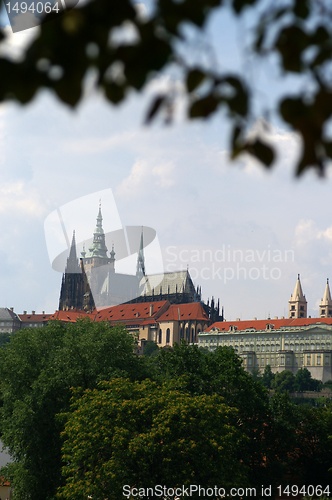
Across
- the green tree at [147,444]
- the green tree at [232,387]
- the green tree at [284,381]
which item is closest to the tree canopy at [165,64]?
the green tree at [147,444]

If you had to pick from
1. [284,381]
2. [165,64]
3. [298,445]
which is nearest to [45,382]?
[298,445]

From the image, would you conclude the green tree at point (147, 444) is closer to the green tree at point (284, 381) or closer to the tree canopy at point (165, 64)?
the tree canopy at point (165, 64)

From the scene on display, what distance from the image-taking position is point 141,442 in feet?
123

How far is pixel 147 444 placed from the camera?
37562mm

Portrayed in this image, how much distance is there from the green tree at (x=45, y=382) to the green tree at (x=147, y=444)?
623 cm

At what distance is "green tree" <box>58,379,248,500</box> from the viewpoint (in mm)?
36719

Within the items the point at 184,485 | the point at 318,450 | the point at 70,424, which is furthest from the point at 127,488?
the point at 318,450

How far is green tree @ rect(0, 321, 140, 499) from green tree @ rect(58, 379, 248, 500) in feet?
20.4

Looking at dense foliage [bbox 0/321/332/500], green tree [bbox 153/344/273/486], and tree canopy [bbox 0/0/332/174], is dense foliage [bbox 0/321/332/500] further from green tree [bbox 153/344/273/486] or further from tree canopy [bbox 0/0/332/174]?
tree canopy [bbox 0/0/332/174]

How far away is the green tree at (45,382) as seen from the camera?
48.2 m

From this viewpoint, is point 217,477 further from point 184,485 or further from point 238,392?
point 238,392

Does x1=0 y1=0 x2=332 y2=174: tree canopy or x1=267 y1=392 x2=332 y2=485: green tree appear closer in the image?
x1=0 y1=0 x2=332 y2=174: tree canopy

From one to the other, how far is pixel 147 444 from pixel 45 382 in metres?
14.7

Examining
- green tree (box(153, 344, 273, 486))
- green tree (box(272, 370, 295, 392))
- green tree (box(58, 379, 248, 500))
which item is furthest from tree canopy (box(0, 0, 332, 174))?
green tree (box(272, 370, 295, 392))
